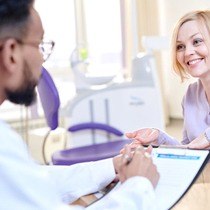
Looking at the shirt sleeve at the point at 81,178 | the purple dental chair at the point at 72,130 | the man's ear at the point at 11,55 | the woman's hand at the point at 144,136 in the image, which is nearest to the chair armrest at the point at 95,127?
the purple dental chair at the point at 72,130

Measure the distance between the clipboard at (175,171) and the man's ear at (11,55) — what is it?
0.45 meters

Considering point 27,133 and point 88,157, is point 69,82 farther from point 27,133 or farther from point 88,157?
point 88,157

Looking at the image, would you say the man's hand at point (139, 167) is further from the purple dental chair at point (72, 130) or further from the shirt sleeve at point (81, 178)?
the purple dental chair at point (72, 130)

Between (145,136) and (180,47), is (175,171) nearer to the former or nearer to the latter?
(145,136)

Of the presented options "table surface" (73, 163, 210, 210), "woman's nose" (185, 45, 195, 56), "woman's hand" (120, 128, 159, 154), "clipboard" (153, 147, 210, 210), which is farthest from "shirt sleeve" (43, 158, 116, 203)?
"woman's nose" (185, 45, 195, 56)

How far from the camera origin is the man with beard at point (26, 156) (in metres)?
0.68

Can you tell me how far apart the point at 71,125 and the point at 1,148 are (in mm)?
1849

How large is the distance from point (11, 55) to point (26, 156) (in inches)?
7.1

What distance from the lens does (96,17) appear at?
4.33 m

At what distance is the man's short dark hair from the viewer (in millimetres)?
718

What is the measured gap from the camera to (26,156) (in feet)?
2.34

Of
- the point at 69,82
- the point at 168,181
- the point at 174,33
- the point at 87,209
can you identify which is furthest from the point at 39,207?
the point at 69,82

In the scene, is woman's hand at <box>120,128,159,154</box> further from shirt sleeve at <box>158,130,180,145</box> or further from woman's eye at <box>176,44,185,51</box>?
woman's eye at <box>176,44,185,51</box>

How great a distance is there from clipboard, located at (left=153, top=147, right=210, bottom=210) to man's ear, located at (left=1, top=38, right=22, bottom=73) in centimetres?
45
